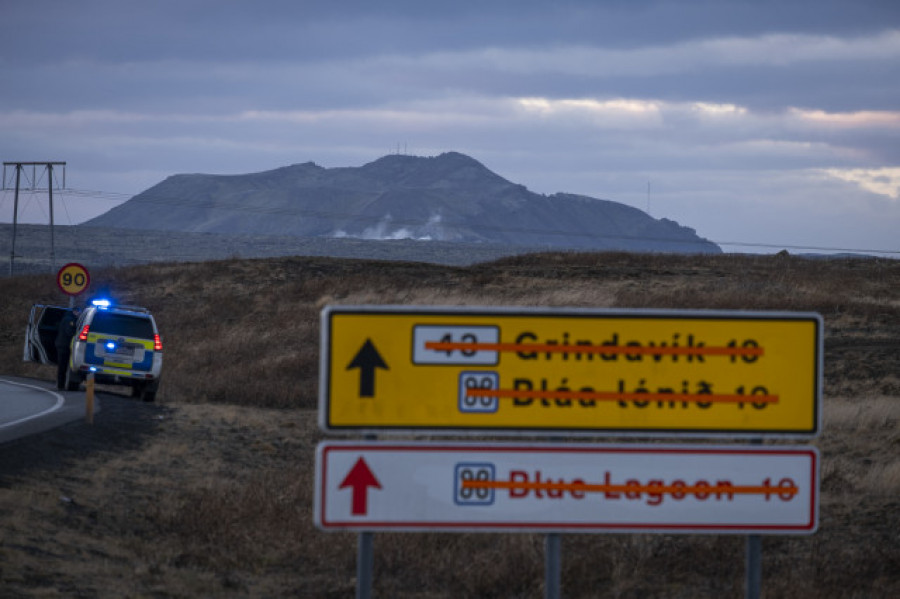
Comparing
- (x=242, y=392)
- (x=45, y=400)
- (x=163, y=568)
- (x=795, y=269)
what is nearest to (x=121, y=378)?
(x=45, y=400)

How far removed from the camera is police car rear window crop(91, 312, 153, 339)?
23.9m

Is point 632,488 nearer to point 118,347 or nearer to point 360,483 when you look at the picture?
point 360,483

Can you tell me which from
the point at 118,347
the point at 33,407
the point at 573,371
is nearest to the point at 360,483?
the point at 573,371

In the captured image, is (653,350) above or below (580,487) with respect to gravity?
above

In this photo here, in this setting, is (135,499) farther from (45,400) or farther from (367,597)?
(45,400)

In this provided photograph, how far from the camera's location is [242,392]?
92.3 feet

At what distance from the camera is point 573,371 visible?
6.09 metres

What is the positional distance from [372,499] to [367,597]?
1.64 feet

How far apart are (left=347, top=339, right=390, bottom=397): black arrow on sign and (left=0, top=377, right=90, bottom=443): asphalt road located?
10.9 m

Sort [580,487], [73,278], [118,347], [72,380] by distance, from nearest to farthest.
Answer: [580,487] → [118,347] → [72,380] → [73,278]

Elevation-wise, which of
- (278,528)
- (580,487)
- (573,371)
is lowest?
(278,528)

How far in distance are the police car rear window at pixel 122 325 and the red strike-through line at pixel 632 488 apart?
63.3 ft

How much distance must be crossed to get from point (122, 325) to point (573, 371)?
1960 centimetres

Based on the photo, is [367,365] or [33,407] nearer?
[367,365]
